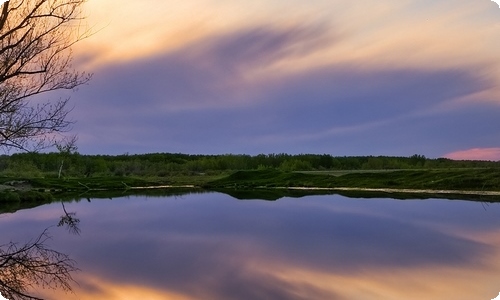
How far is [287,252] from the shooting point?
314 inches

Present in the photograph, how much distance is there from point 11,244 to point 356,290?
23.6 feet

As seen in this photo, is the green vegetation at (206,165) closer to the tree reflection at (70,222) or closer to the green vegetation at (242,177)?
the green vegetation at (242,177)

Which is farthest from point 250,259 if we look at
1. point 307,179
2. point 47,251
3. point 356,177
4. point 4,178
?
point 4,178

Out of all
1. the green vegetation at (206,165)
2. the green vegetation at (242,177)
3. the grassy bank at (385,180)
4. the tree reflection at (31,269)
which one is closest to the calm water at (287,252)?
the tree reflection at (31,269)

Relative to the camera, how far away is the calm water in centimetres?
559

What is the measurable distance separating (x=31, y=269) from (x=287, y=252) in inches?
155

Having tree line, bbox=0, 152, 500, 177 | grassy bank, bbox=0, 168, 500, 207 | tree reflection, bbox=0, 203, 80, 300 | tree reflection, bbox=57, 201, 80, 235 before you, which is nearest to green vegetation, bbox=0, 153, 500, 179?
tree line, bbox=0, 152, 500, 177

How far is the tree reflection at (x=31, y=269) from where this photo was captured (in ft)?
19.8

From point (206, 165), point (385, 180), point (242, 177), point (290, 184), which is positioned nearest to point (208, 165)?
point (206, 165)

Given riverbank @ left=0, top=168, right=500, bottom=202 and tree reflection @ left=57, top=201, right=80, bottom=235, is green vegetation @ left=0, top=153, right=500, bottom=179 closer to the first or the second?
riverbank @ left=0, top=168, right=500, bottom=202

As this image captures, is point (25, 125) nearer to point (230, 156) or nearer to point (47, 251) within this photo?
point (47, 251)

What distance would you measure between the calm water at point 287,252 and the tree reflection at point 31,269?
24 cm

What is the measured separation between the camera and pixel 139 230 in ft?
37.5

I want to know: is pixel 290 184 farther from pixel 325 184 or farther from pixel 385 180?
pixel 385 180
